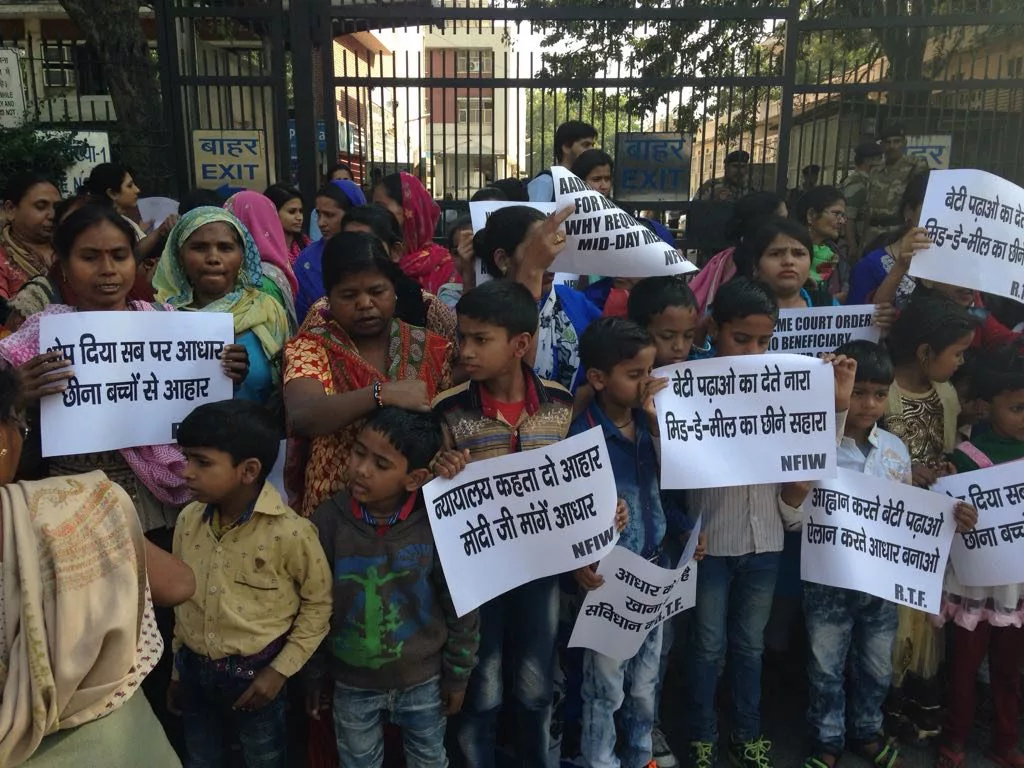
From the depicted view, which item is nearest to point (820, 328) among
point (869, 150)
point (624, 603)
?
point (624, 603)

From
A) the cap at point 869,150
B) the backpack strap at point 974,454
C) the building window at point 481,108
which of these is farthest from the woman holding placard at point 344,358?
the cap at point 869,150

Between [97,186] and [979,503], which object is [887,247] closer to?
[979,503]

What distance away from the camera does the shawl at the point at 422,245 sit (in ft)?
13.9

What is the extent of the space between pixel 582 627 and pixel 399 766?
93 centimetres

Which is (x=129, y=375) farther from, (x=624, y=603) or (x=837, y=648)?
(x=837, y=648)

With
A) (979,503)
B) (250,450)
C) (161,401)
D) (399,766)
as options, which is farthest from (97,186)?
(979,503)

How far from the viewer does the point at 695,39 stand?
7.57 meters

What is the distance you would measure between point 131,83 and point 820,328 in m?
6.31

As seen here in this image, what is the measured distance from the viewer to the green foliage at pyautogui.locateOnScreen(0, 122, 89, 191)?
8352mm

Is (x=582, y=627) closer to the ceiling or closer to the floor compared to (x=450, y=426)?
closer to the floor

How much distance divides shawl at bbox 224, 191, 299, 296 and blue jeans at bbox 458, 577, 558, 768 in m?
1.91

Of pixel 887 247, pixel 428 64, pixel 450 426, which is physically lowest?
pixel 450 426

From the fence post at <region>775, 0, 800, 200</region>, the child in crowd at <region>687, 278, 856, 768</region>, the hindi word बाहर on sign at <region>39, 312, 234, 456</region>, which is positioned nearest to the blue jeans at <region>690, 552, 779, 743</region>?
the child in crowd at <region>687, 278, 856, 768</region>

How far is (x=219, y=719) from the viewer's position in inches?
100
